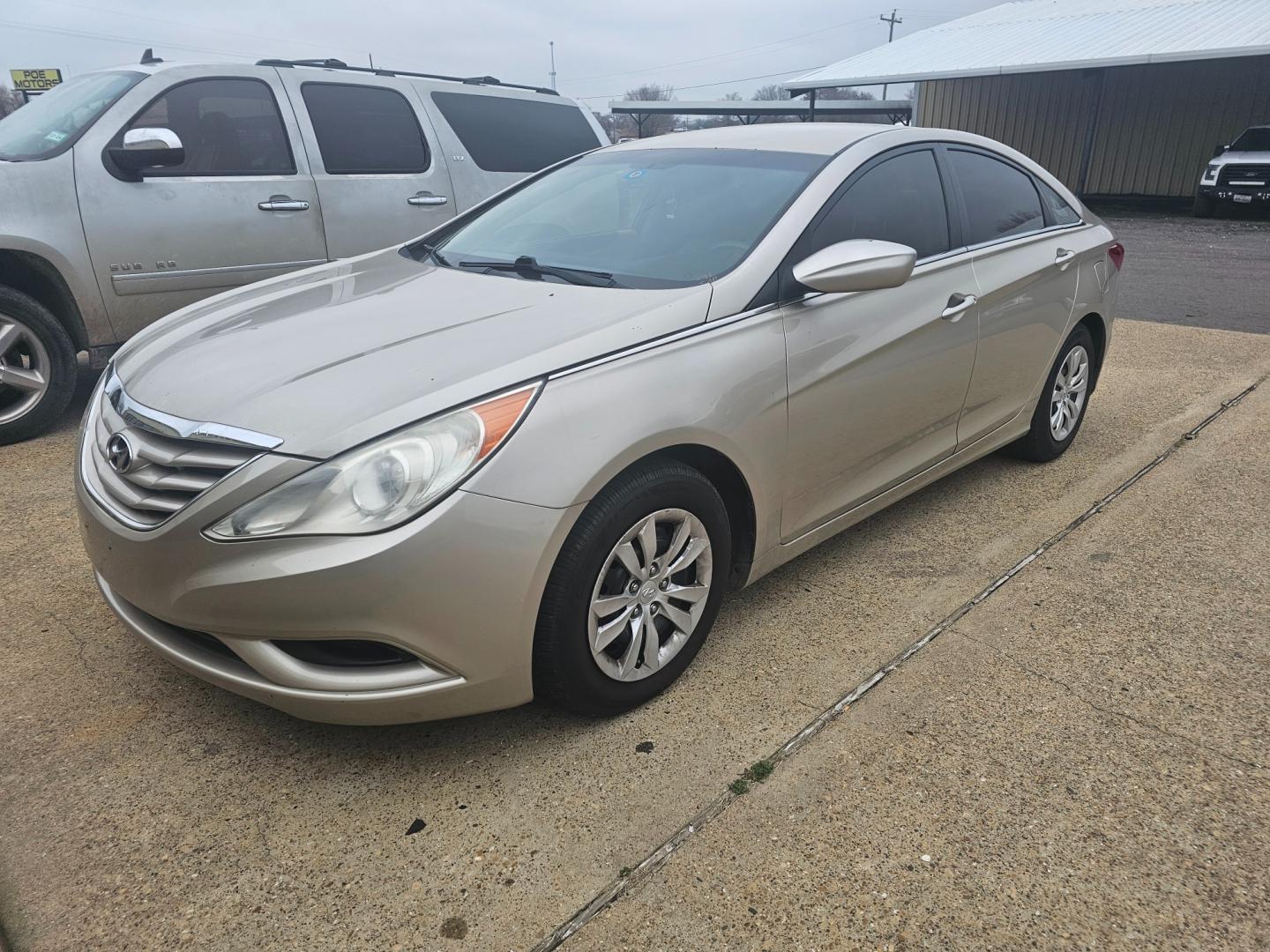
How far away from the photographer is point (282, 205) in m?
5.10

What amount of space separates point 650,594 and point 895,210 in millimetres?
1795

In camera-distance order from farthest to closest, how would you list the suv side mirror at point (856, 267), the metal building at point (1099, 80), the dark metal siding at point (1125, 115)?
the dark metal siding at point (1125, 115)
the metal building at point (1099, 80)
the suv side mirror at point (856, 267)

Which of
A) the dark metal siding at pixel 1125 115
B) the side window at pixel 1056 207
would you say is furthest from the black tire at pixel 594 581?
the dark metal siding at pixel 1125 115

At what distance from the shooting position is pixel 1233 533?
3705 mm

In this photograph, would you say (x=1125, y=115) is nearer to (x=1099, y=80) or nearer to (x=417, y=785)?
(x=1099, y=80)

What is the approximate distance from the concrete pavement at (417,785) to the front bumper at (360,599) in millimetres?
283

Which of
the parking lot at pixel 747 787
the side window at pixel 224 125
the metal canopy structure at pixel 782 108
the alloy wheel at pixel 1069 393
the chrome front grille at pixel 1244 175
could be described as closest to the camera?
the parking lot at pixel 747 787

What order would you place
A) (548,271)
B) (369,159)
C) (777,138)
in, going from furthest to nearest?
(369,159), (777,138), (548,271)

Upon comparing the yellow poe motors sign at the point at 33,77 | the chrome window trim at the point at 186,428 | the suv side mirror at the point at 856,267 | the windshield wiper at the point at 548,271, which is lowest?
the chrome window trim at the point at 186,428

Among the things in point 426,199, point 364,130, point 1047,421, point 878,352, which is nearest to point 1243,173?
point 1047,421

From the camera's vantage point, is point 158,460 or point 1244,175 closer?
point 158,460

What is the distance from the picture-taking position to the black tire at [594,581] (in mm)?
2221

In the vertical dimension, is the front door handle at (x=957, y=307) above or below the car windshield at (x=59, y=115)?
below

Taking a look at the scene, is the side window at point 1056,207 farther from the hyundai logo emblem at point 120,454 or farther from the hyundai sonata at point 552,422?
the hyundai logo emblem at point 120,454
